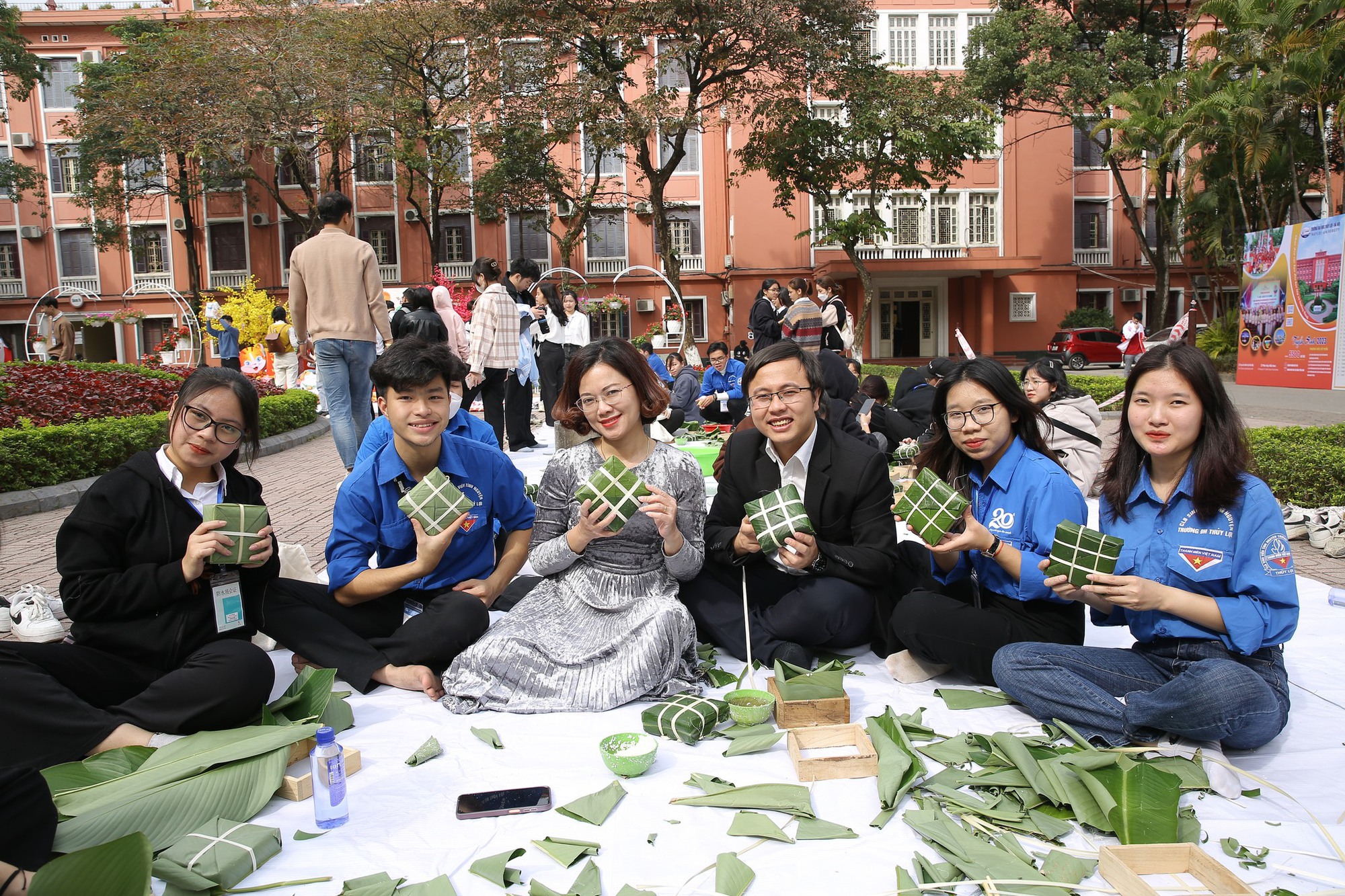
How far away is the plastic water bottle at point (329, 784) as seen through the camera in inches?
91.0

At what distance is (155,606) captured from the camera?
2.80m

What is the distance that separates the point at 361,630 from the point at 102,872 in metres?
1.60

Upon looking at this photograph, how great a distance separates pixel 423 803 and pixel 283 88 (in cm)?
2519

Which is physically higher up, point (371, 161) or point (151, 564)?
point (371, 161)

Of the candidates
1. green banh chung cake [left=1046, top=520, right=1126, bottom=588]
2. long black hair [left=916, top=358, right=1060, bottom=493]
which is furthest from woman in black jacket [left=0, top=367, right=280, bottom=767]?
green banh chung cake [left=1046, top=520, right=1126, bottom=588]

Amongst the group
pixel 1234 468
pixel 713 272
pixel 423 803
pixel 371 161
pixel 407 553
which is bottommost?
pixel 423 803

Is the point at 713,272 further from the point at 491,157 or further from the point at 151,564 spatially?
the point at 151,564

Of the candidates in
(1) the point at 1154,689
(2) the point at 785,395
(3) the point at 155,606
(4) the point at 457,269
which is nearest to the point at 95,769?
(3) the point at 155,606

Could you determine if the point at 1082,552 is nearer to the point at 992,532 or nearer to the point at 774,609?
the point at 992,532

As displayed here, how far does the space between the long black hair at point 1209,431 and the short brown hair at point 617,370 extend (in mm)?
1545

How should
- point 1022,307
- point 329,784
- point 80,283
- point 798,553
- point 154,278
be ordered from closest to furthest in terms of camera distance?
point 329,784 < point 798,553 < point 1022,307 < point 154,278 < point 80,283

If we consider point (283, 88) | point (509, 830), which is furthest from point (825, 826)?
point (283, 88)

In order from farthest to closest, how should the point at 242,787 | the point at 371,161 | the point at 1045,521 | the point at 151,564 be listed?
the point at 371,161 → the point at 1045,521 → the point at 151,564 → the point at 242,787

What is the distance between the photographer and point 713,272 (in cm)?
2875
